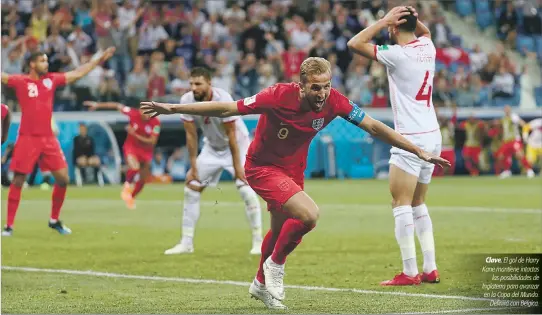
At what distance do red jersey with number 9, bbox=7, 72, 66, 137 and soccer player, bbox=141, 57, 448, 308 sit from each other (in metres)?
7.39

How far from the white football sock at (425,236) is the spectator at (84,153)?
733 inches

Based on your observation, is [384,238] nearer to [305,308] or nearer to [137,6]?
[305,308]

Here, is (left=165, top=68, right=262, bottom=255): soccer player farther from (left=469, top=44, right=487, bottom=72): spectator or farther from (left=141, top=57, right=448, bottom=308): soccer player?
(left=469, top=44, right=487, bottom=72): spectator

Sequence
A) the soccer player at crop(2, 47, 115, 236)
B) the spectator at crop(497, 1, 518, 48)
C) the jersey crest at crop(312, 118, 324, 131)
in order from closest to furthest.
Answer: the jersey crest at crop(312, 118, 324, 131) → the soccer player at crop(2, 47, 115, 236) → the spectator at crop(497, 1, 518, 48)

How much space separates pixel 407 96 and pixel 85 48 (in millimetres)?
19710

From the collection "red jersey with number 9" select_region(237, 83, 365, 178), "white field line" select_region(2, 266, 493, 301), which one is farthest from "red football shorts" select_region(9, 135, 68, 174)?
"red jersey with number 9" select_region(237, 83, 365, 178)

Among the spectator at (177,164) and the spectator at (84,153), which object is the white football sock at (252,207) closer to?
the spectator at (84,153)

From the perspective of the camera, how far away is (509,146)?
1244 inches

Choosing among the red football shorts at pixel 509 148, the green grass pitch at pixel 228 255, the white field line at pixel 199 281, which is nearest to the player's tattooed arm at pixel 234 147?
the green grass pitch at pixel 228 255

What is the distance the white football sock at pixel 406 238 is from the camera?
10.5 metres

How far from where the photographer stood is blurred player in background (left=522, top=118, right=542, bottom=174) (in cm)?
3219

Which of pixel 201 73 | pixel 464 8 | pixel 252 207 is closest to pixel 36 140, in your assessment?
pixel 252 207

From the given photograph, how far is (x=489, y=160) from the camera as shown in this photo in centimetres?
3284

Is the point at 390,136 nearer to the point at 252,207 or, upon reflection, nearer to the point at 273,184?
the point at 273,184
